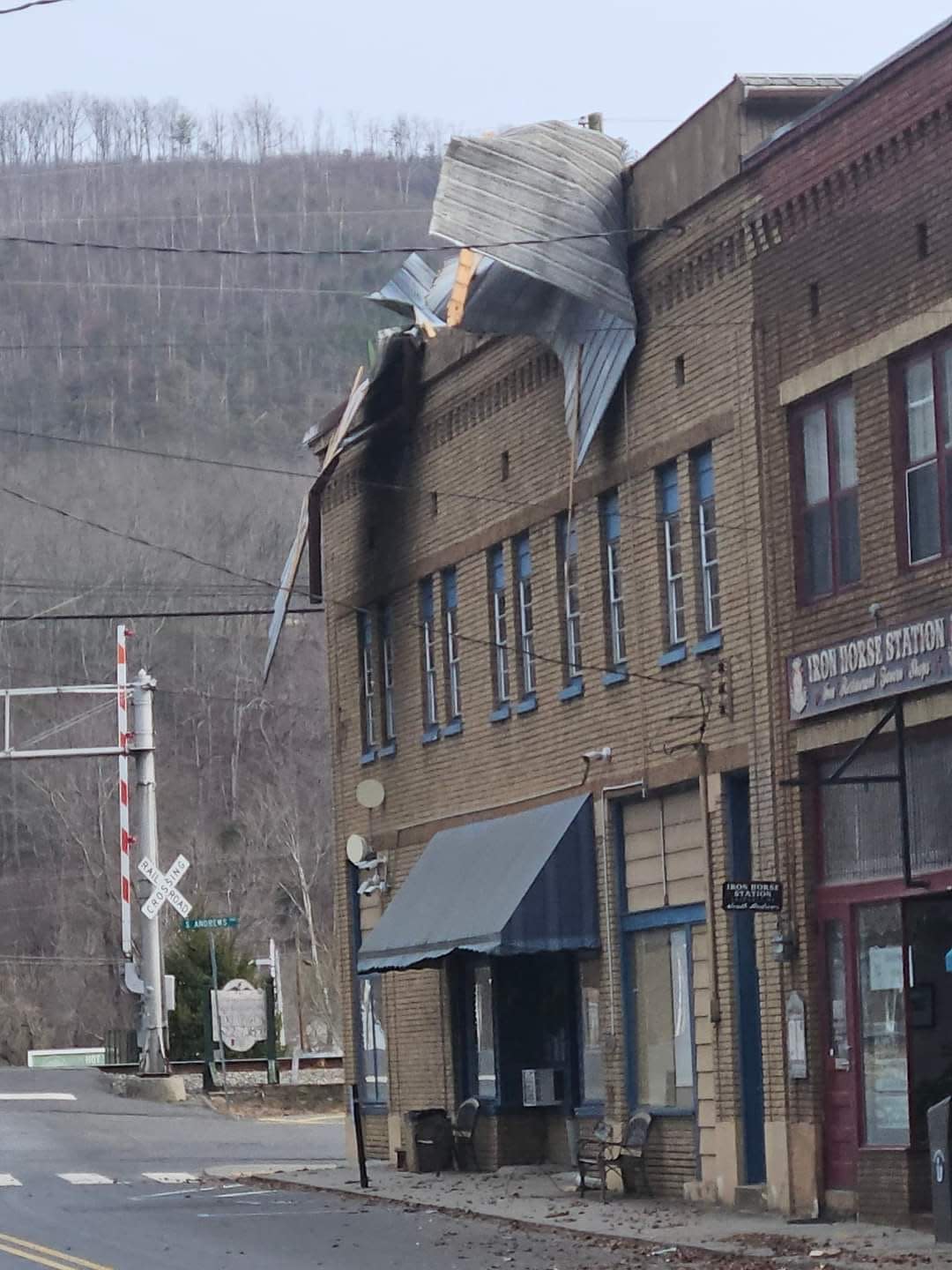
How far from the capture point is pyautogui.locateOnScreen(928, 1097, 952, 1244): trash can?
59.8 feet

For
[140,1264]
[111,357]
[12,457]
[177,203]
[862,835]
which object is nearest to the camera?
[140,1264]

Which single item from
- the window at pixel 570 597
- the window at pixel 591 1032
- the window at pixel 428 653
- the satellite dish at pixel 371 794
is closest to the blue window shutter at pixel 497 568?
the window at pixel 570 597

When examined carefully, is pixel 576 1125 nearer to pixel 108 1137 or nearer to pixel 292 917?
pixel 108 1137

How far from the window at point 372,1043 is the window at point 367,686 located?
10.5 feet

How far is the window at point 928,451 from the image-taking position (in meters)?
20.8

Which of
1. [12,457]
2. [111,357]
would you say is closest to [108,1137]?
[12,457]

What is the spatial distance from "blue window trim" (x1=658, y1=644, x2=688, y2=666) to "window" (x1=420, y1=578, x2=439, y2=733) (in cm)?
662

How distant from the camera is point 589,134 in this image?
2641 centimetres

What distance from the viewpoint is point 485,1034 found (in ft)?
97.8

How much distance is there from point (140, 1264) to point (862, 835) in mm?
7286

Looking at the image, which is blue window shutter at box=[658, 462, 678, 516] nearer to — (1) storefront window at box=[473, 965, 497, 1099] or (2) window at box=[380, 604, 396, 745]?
(1) storefront window at box=[473, 965, 497, 1099]

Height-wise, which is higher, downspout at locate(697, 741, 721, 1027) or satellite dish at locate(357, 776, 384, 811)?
satellite dish at locate(357, 776, 384, 811)

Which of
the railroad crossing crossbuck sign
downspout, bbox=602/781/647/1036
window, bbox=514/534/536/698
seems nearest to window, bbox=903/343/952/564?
downspout, bbox=602/781/647/1036

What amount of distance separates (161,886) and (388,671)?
52.0 feet
